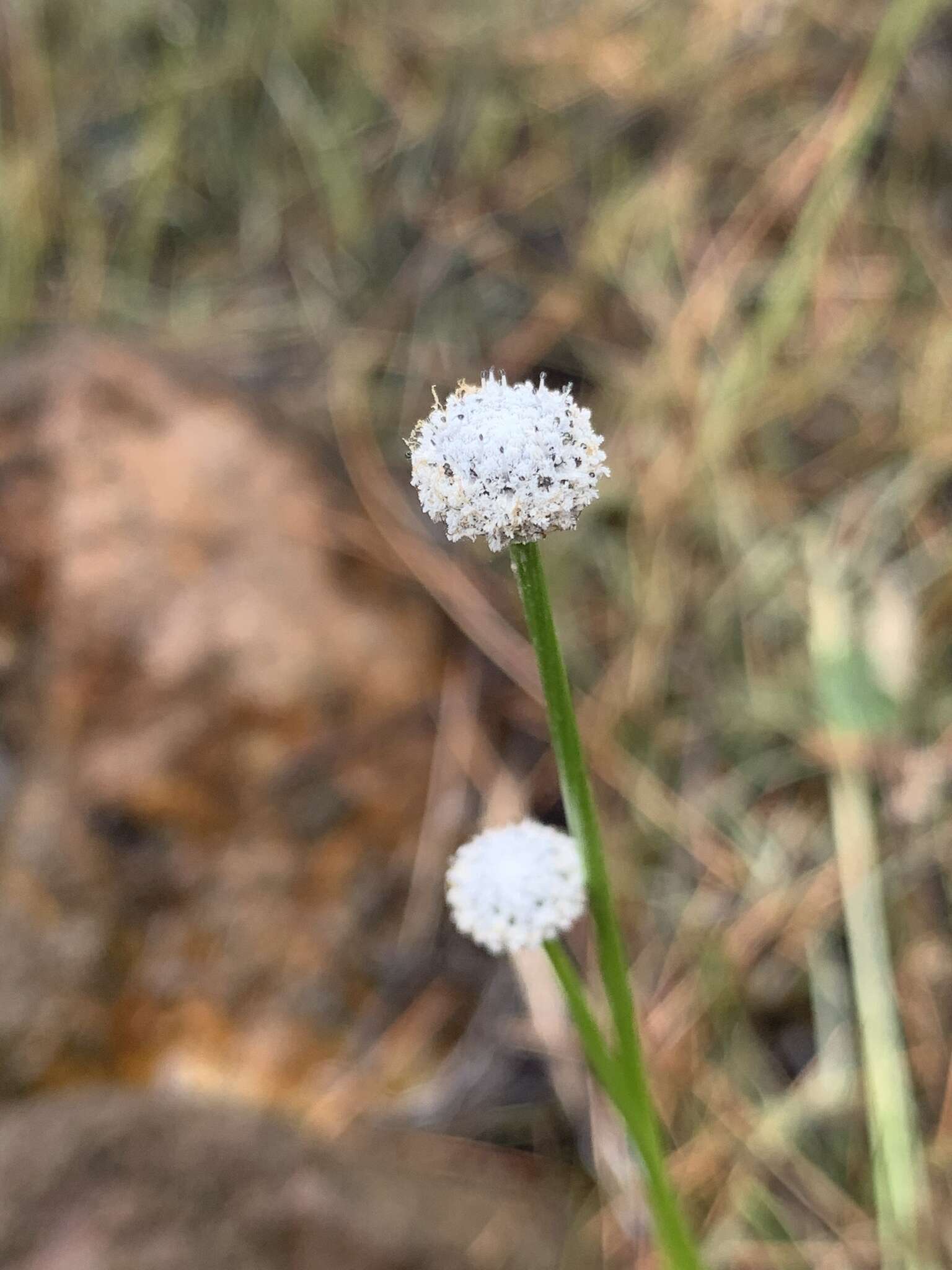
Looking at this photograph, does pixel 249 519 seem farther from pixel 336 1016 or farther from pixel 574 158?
pixel 574 158

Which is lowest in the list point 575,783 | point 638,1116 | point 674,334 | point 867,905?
point 638,1116

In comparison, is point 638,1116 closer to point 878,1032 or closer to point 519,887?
point 519,887

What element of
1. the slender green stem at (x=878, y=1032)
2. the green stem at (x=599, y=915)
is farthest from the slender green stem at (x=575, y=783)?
the slender green stem at (x=878, y=1032)

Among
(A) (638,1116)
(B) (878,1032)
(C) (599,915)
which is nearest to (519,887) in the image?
(C) (599,915)

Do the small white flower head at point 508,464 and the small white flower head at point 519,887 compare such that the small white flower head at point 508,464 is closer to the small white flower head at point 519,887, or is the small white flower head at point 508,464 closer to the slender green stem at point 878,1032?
the small white flower head at point 519,887

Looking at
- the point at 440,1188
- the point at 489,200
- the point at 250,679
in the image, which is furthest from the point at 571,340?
the point at 440,1188

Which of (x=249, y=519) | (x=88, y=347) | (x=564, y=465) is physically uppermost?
(x=88, y=347)
